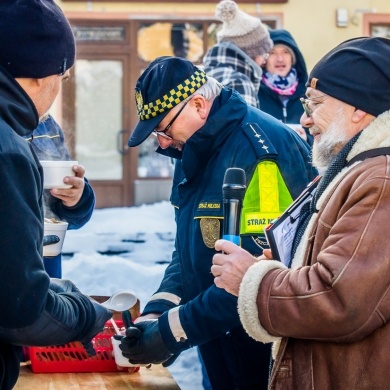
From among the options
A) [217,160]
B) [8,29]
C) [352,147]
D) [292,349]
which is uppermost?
[8,29]

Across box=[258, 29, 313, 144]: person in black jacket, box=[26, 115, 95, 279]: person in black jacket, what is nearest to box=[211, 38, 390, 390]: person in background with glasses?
box=[26, 115, 95, 279]: person in black jacket

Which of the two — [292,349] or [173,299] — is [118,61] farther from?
[292,349]

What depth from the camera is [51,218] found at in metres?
4.25

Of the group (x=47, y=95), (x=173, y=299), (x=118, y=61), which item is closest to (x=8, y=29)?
(x=47, y=95)

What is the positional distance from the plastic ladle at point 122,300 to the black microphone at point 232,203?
0.88 metres

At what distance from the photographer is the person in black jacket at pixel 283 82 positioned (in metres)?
6.81

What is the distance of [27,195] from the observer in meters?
2.46

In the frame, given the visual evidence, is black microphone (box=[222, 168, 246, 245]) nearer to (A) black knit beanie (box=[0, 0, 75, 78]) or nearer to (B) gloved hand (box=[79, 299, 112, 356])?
(B) gloved hand (box=[79, 299, 112, 356])

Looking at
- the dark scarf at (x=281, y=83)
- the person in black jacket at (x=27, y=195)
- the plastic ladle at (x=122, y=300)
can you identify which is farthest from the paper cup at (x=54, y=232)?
the dark scarf at (x=281, y=83)

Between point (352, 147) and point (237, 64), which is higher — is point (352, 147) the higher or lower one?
the higher one

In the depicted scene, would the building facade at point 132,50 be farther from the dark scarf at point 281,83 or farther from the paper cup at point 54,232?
the paper cup at point 54,232

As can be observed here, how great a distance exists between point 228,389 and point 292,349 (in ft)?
3.67

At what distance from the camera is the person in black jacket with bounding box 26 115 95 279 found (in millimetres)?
4018

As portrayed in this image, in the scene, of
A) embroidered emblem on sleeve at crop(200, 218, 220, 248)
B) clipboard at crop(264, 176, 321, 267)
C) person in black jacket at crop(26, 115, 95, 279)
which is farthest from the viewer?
person in black jacket at crop(26, 115, 95, 279)
